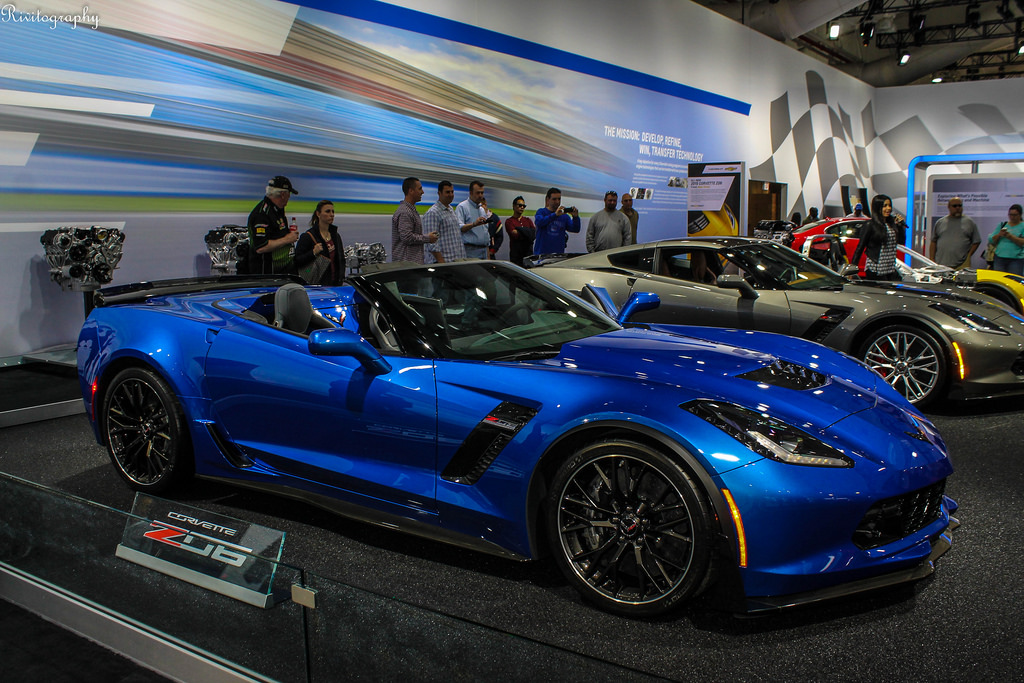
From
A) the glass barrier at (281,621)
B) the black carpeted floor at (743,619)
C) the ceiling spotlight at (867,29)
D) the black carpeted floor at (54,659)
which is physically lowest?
the black carpeted floor at (743,619)

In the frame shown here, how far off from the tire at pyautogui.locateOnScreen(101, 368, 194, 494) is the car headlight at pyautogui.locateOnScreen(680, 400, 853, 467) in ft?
7.27

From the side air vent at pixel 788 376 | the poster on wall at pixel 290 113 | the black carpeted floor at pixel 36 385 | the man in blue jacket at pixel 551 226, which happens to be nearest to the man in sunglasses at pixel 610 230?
the man in blue jacket at pixel 551 226

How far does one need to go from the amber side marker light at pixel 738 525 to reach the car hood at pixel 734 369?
34 centimetres

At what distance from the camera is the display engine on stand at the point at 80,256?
616cm

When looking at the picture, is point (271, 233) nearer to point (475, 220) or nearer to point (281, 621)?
point (475, 220)

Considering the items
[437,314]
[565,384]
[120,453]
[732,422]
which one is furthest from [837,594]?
[120,453]

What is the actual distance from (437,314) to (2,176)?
512 cm

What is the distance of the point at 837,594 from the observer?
214 centimetres

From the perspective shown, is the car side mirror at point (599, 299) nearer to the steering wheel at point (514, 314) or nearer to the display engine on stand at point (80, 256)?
the steering wheel at point (514, 314)

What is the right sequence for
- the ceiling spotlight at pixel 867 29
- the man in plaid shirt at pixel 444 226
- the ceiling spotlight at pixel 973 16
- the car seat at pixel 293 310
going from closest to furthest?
the car seat at pixel 293 310
the man in plaid shirt at pixel 444 226
the ceiling spotlight at pixel 867 29
the ceiling spotlight at pixel 973 16

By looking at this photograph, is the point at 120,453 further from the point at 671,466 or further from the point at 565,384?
the point at 671,466

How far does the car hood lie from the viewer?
238cm

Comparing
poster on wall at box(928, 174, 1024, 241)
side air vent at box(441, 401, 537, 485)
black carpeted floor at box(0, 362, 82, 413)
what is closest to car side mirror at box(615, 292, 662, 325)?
side air vent at box(441, 401, 537, 485)

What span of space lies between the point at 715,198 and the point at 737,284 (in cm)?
584
